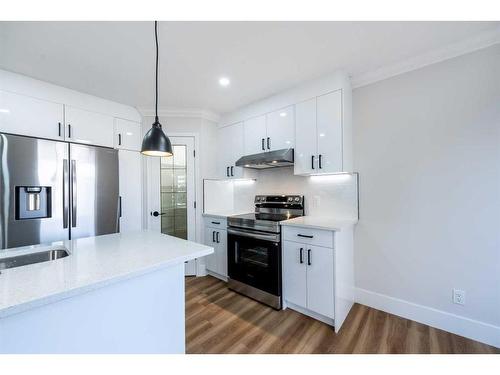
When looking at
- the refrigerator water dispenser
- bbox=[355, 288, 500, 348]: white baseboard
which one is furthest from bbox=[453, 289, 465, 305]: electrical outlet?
the refrigerator water dispenser

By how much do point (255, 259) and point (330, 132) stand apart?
1.66m

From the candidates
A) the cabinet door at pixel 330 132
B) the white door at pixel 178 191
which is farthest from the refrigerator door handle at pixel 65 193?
the cabinet door at pixel 330 132

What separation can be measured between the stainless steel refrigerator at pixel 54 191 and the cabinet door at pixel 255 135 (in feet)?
5.57

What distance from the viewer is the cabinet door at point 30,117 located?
6.86 feet

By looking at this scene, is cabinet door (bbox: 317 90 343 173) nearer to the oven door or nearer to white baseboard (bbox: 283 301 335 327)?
the oven door

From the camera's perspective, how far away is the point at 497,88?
1.71m

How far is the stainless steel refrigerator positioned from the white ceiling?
78cm

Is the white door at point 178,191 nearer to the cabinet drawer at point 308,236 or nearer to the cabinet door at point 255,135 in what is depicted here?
the cabinet door at point 255,135

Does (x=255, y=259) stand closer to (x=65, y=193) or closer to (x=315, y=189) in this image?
(x=315, y=189)

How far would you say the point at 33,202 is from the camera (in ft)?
6.74

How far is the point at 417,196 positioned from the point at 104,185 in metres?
3.37

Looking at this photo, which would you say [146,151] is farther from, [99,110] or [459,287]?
[459,287]

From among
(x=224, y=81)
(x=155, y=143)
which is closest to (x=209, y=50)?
(x=224, y=81)

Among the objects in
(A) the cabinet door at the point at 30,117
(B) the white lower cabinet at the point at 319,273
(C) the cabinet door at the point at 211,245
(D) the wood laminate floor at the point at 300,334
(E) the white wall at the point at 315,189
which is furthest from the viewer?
(C) the cabinet door at the point at 211,245
